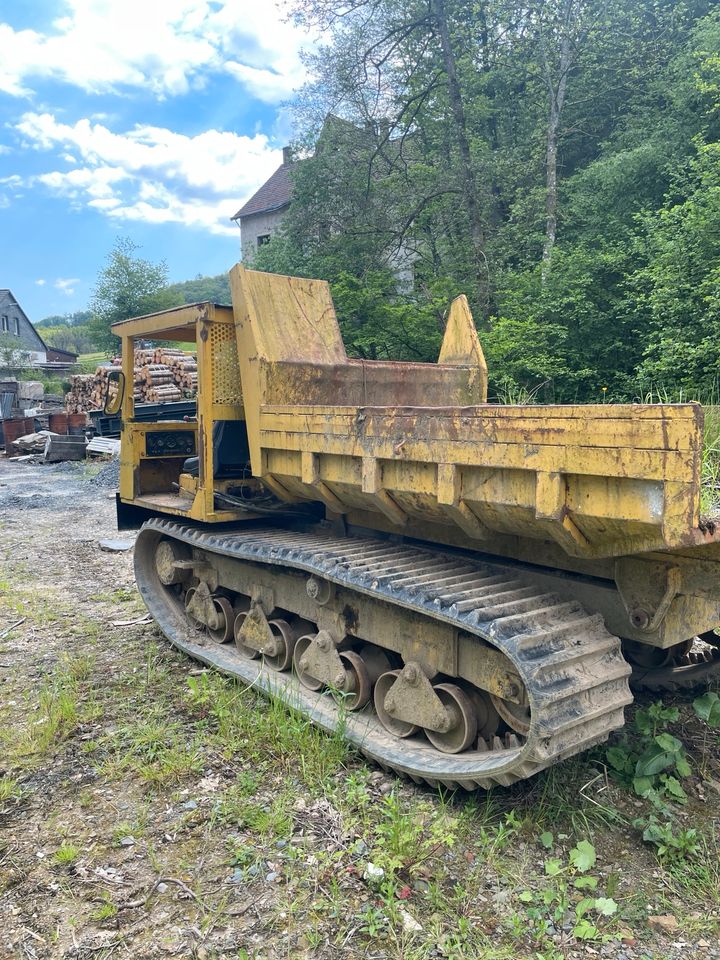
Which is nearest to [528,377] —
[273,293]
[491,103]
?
[273,293]

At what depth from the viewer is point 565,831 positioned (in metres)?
2.71

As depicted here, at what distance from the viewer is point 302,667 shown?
3830mm

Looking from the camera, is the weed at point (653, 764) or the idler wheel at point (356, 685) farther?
the idler wheel at point (356, 685)

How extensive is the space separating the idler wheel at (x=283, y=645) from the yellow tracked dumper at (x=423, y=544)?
1 centimetres

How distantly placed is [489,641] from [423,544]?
3.80ft

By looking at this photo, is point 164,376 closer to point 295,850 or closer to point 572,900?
point 295,850

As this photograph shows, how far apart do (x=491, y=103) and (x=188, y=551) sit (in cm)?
1563

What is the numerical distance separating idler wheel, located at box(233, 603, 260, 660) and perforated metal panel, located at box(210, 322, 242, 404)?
1389 millimetres

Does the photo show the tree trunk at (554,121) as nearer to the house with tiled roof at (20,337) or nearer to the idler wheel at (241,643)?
the idler wheel at (241,643)

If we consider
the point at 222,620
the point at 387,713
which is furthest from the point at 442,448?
the point at 222,620

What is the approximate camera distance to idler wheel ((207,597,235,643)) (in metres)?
4.66

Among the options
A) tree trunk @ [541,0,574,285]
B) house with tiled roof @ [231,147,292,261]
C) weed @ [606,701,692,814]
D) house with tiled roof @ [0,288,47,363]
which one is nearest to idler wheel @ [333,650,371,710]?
weed @ [606,701,692,814]

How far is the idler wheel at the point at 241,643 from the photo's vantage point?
4406 mm

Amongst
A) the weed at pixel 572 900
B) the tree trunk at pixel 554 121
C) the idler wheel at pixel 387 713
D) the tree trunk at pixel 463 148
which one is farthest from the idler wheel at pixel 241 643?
the tree trunk at pixel 554 121
